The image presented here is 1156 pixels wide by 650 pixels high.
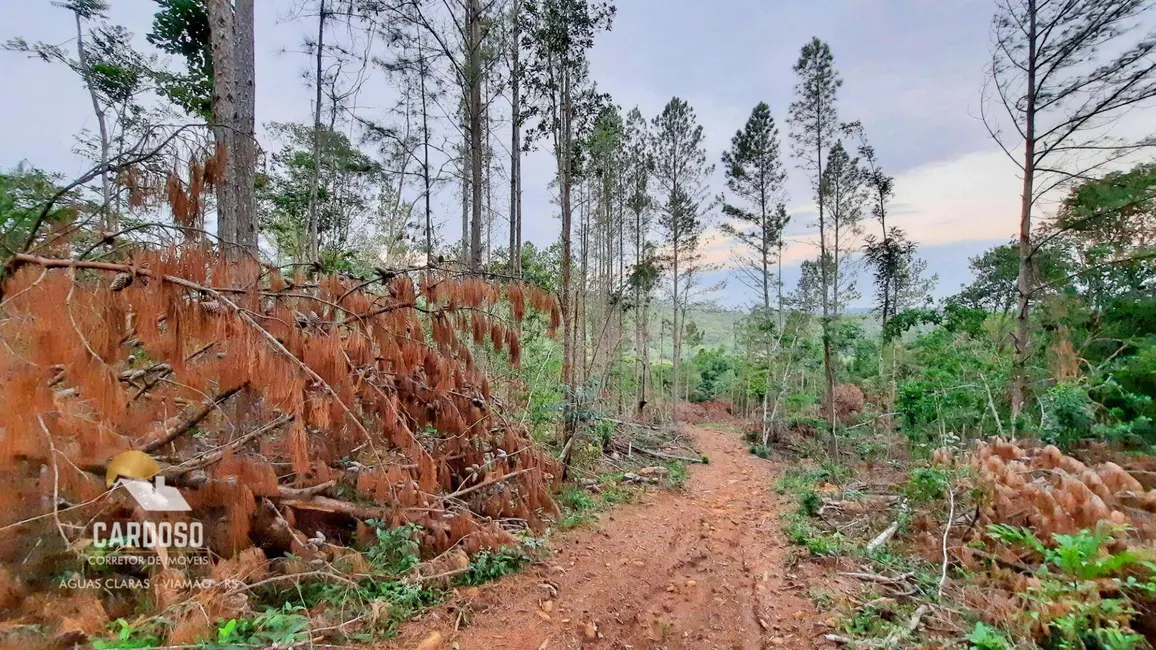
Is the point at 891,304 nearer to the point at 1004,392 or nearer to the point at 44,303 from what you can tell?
the point at 1004,392

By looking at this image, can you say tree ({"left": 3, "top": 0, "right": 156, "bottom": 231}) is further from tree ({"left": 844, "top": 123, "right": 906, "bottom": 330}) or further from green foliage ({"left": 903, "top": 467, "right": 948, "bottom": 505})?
tree ({"left": 844, "top": 123, "right": 906, "bottom": 330})

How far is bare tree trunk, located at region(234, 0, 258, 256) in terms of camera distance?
3.14 meters

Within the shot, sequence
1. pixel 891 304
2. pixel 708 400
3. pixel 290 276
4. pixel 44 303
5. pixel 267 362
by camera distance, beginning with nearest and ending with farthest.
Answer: pixel 44 303 → pixel 267 362 → pixel 290 276 → pixel 891 304 → pixel 708 400

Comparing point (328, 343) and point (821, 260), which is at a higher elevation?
point (821, 260)

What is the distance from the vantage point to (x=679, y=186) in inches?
517

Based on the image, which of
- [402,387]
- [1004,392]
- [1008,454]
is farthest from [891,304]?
[402,387]

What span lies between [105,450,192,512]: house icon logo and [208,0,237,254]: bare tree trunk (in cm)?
153

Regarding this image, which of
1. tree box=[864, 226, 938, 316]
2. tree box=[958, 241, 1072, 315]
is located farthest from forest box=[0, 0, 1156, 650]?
tree box=[864, 226, 938, 316]

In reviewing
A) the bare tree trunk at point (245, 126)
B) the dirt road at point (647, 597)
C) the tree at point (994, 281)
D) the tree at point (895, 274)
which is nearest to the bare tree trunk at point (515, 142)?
the bare tree trunk at point (245, 126)

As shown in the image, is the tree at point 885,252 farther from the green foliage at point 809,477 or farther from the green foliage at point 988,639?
the green foliage at point 988,639

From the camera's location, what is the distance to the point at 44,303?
1.60 meters

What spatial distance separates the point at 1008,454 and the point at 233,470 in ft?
19.6

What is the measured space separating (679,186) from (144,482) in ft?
43.0

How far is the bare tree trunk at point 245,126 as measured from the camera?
3.14m
